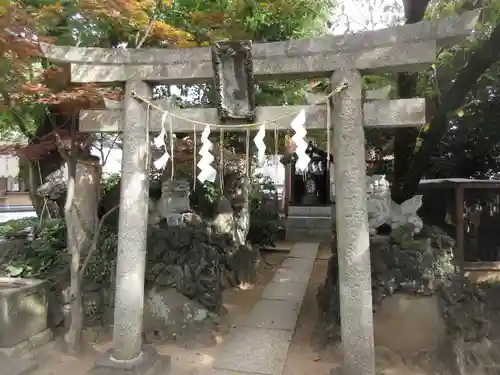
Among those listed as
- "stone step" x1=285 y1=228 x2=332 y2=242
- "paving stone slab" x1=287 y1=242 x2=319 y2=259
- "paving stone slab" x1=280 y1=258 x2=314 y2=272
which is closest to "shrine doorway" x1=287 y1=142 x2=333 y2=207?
"stone step" x1=285 y1=228 x2=332 y2=242

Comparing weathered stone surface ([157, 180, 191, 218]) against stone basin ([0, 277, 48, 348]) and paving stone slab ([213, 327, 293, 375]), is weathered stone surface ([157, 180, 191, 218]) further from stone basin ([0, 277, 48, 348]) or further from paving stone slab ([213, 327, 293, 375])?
paving stone slab ([213, 327, 293, 375])

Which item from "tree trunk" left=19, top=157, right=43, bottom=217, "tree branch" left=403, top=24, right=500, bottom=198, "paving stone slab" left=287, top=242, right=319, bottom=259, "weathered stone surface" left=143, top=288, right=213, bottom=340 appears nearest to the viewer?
"weathered stone surface" left=143, top=288, right=213, bottom=340

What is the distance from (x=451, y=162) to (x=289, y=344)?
8419 millimetres

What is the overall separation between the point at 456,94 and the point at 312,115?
372cm

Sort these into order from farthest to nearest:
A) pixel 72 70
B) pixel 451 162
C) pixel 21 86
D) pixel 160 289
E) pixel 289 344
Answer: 1. pixel 451 162
2. pixel 160 289
3. pixel 289 344
4. pixel 21 86
5. pixel 72 70

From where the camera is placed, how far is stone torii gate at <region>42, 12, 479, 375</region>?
Result: 13.0 ft

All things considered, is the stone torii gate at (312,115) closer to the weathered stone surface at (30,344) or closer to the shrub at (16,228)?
the weathered stone surface at (30,344)

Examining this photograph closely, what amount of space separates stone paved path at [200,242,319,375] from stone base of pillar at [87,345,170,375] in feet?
1.95

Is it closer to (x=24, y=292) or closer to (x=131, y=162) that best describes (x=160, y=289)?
(x=24, y=292)

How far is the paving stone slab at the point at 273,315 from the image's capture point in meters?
6.20

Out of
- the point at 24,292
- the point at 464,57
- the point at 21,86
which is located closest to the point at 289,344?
the point at 24,292

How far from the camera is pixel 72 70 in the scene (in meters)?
4.50

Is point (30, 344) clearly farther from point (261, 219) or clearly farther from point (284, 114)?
point (261, 219)

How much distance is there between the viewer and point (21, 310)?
17.0ft
